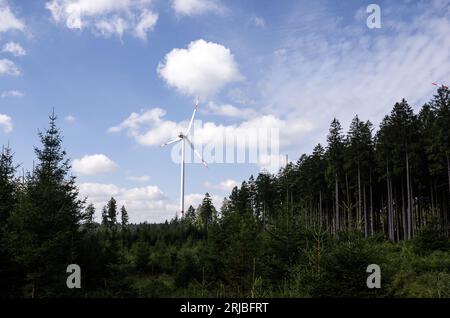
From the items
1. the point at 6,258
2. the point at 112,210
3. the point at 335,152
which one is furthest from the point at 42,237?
the point at 112,210

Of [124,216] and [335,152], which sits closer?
[335,152]

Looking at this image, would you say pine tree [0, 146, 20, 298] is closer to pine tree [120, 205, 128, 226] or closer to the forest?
the forest

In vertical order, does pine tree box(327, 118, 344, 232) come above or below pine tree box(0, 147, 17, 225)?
above

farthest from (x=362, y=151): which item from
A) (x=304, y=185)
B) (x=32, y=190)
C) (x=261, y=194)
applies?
(x=32, y=190)

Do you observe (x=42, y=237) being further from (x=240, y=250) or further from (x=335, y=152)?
(x=335, y=152)

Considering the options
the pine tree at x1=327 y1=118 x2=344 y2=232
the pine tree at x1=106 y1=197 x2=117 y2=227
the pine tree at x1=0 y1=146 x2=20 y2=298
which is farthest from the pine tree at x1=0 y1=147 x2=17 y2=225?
the pine tree at x1=106 y1=197 x2=117 y2=227

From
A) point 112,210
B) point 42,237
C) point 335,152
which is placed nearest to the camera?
point 42,237

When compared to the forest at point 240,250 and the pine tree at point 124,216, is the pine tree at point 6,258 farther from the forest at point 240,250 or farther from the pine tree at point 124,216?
the pine tree at point 124,216

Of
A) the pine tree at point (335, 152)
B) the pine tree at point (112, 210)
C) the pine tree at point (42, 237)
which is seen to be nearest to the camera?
the pine tree at point (42, 237)

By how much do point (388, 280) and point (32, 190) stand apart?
15413 millimetres

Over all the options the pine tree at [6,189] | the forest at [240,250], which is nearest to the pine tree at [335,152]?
the forest at [240,250]

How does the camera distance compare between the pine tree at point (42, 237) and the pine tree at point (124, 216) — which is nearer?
the pine tree at point (42, 237)

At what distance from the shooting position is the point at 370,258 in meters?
10.9
